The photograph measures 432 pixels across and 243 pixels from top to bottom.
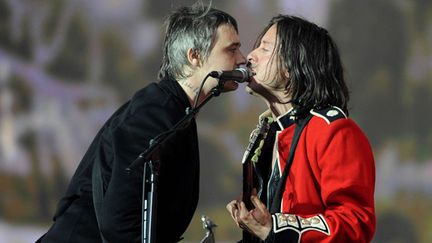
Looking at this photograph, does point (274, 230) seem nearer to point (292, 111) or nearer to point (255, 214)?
point (255, 214)

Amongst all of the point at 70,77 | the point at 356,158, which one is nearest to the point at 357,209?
the point at 356,158

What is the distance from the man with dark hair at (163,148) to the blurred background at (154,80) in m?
2.20

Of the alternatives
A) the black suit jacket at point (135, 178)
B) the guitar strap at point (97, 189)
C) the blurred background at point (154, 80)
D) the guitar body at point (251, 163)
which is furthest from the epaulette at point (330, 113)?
the blurred background at point (154, 80)

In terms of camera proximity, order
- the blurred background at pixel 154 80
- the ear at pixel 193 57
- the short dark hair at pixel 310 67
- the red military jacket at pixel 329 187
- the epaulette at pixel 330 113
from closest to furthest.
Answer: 1. the red military jacket at pixel 329 187
2. the epaulette at pixel 330 113
3. the short dark hair at pixel 310 67
4. the ear at pixel 193 57
5. the blurred background at pixel 154 80

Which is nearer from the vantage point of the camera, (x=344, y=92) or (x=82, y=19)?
(x=344, y=92)

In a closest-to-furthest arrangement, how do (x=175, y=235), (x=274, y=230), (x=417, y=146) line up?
(x=274, y=230) → (x=175, y=235) → (x=417, y=146)

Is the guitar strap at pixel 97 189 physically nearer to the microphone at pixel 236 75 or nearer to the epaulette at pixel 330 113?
the microphone at pixel 236 75

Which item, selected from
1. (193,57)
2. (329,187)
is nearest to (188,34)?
(193,57)

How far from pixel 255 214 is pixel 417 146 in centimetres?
283

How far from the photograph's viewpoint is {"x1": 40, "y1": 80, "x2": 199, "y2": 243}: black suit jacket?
2.43 metres

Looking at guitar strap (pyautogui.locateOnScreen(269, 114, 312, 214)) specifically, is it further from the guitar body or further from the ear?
the ear

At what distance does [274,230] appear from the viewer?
2.39m

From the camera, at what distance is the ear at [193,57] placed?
271 centimetres

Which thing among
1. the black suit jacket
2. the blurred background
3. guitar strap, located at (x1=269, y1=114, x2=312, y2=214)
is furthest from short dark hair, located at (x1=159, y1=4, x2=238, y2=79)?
the blurred background
